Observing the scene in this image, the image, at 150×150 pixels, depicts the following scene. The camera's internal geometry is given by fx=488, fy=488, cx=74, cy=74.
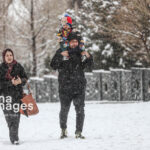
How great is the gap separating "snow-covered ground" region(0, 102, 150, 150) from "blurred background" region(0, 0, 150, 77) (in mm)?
4954

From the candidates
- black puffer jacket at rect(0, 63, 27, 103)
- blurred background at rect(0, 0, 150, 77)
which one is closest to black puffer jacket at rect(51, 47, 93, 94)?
black puffer jacket at rect(0, 63, 27, 103)

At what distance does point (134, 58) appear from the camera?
79.1ft

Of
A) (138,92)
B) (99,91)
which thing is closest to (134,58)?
(99,91)

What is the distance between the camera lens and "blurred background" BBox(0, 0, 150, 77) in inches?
700

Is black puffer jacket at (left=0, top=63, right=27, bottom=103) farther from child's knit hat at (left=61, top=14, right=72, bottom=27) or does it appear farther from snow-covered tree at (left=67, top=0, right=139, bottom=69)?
snow-covered tree at (left=67, top=0, right=139, bottom=69)

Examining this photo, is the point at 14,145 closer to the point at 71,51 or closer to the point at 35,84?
the point at 71,51

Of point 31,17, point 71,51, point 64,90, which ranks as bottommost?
point 64,90

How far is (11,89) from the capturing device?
7.58m

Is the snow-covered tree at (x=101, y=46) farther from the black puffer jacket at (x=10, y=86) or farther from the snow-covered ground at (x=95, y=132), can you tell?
the black puffer jacket at (x=10, y=86)

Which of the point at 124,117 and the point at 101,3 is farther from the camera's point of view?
the point at 101,3

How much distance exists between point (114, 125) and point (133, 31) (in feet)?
27.1

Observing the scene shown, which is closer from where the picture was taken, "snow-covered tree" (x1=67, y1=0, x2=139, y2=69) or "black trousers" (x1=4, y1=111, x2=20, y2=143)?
"black trousers" (x1=4, y1=111, x2=20, y2=143)

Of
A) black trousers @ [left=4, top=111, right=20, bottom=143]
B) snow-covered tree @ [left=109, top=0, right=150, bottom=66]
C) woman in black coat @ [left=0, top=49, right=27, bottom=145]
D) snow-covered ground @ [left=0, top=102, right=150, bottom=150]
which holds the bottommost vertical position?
snow-covered ground @ [left=0, top=102, right=150, bottom=150]

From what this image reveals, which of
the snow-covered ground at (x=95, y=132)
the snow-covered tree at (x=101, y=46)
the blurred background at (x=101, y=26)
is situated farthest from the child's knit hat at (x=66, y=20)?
the snow-covered tree at (x=101, y=46)
